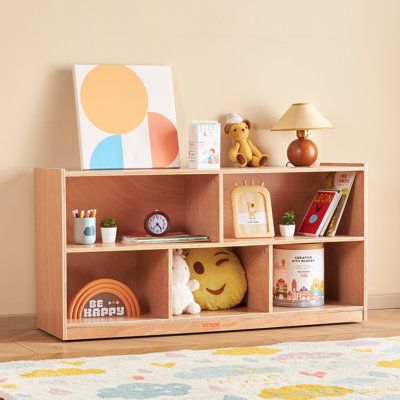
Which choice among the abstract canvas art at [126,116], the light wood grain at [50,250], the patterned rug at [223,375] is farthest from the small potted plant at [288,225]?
the light wood grain at [50,250]

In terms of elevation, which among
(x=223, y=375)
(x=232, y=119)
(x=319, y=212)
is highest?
(x=232, y=119)

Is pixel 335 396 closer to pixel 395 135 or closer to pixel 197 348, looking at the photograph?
pixel 197 348

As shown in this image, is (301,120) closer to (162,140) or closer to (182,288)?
(162,140)

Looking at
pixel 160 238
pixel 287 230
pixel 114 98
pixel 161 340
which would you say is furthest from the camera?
pixel 287 230

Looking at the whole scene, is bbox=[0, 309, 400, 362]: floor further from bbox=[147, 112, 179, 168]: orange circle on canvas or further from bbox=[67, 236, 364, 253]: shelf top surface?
bbox=[147, 112, 179, 168]: orange circle on canvas

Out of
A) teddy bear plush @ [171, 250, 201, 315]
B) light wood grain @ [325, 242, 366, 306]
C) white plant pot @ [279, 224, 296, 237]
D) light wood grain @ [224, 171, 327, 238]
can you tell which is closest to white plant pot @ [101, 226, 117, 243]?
teddy bear plush @ [171, 250, 201, 315]

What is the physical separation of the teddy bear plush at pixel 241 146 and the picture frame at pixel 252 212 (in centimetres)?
10

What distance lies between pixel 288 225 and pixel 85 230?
80cm

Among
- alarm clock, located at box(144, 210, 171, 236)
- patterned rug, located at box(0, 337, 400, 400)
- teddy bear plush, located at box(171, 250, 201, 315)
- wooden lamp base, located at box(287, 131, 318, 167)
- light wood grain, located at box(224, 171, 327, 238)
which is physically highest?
wooden lamp base, located at box(287, 131, 318, 167)

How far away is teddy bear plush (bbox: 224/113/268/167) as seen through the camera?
377 cm

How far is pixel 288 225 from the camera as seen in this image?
378cm

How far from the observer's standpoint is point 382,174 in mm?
4148

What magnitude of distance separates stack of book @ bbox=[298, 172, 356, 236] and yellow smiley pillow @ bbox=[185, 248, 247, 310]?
12.9 inches

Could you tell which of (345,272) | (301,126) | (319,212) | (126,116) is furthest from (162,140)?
(345,272)
